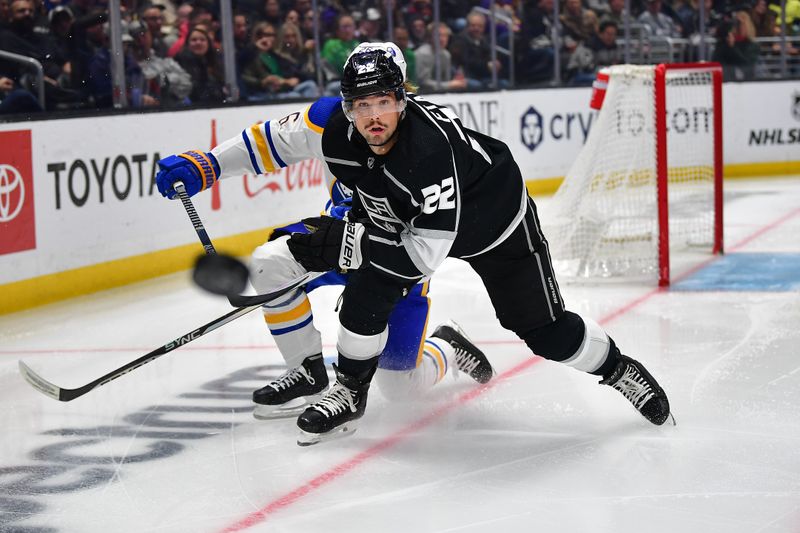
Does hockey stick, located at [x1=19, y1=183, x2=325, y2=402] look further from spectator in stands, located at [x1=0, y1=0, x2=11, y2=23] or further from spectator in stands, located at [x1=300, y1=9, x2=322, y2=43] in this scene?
spectator in stands, located at [x1=300, y1=9, x2=322, y2=43]

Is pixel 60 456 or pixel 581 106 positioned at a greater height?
pixel 581 106

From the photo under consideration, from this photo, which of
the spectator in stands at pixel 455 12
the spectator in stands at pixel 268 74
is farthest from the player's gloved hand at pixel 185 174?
the spectator in stands at pixel 455 12

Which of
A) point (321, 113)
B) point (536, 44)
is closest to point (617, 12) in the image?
point (536, 44)

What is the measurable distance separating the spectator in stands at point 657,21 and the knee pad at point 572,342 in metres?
7.55

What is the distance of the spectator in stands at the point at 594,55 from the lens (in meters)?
9.52

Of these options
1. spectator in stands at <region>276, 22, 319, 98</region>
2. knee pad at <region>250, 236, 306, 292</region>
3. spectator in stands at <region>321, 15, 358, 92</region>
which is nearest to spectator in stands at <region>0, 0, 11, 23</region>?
spectator in stands at <region>276, 22, 319, 98</region>

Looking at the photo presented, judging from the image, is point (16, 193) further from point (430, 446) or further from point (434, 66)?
point (434, 66)

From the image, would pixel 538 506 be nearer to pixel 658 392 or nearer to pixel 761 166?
pixel 658 392

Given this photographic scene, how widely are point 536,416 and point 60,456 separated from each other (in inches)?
48.4

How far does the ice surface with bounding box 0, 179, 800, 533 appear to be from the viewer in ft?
7.83

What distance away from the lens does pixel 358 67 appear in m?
2.60

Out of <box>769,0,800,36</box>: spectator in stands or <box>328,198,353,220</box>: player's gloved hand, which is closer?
<box>328,198,353,220</box>: player's gloved hand

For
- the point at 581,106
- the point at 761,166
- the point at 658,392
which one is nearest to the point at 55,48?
the point at 658,392

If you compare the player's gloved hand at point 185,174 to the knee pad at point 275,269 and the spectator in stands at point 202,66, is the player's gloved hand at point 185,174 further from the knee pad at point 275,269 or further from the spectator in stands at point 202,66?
the spectator in stands at point 202,66
